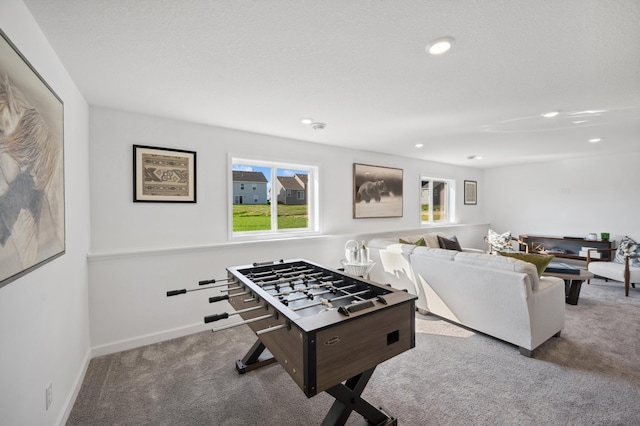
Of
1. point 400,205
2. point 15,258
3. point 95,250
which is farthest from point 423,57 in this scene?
point 400,205

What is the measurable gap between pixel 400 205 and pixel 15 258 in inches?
190

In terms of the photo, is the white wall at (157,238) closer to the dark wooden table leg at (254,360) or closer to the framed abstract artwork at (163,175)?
the framed abstract artwork at (163,175)

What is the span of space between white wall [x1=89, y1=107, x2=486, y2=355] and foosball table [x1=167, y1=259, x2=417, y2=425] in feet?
→ 3.73

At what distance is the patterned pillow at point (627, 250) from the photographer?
4.18 meters

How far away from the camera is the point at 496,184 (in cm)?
656

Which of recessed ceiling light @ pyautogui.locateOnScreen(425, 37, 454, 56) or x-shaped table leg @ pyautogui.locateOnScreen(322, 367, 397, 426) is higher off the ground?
recessed ceiling light @ pyautogui.locateOnScreen(425, 37, 454, 56)

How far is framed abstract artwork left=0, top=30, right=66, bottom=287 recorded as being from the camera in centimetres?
105

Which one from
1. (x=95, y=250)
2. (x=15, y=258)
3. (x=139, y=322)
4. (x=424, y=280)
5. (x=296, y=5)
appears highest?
(x=296, y=5)

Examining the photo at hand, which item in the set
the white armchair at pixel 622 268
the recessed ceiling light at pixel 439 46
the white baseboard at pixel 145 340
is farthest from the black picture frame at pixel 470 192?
the white baseboard at pixel 145 340

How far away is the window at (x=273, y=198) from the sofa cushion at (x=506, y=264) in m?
2.09

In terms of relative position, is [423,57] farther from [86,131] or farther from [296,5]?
[86,131]

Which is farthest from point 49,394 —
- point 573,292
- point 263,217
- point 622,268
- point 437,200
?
point 622,268

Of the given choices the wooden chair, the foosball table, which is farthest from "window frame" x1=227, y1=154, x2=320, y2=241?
the wooden chair

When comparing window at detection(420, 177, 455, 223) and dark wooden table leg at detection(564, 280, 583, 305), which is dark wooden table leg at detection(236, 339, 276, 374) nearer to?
dark wooden table leg at detection(564, 280, 583, 305)
